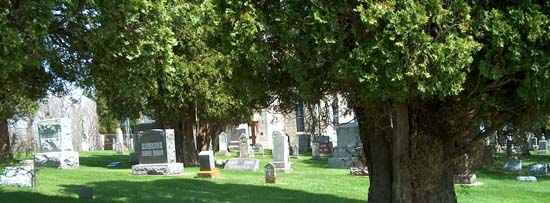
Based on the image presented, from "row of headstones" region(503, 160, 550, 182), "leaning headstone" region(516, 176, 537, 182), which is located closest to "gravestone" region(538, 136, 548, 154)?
"row of headstones" region(503, 160, 550, 182)

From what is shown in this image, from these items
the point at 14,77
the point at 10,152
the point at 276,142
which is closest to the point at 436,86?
the point at 14,77

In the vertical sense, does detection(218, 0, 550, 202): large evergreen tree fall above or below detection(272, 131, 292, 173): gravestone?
above

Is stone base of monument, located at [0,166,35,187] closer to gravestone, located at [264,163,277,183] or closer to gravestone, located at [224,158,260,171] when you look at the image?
gravestone, located at [264,163,277,183]

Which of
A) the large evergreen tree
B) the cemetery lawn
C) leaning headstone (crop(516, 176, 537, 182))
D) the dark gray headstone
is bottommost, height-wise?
leaning headstone (crop(516, 176, 537, 182))

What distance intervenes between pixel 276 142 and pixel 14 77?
46.6 ft

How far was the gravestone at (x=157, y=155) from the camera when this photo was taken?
19.2m

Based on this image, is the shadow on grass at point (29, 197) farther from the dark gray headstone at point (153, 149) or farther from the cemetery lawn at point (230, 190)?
the dark gray headstone at point (153, 149)

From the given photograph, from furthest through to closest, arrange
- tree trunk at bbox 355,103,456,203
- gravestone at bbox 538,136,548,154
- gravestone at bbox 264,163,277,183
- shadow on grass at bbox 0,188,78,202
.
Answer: gravestone at bbox 538,136,548,154
gravestone at bbox 264,163,277,183
shadow on grass at bbox 0,188,78,202
tree trunk at bbox 355,103,456,203

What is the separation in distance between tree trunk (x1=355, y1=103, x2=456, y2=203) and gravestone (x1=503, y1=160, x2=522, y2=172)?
16.4 meters

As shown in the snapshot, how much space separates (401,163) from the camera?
7926 millimetres

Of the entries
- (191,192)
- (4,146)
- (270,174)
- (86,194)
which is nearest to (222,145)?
(270,174)

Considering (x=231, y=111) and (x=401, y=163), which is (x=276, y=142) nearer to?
(x=231, y=111)

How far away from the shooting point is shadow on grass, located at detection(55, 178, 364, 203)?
12.6 m

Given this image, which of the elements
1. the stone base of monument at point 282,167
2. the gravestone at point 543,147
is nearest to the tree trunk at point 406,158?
the stone base of monument at point 282,167
